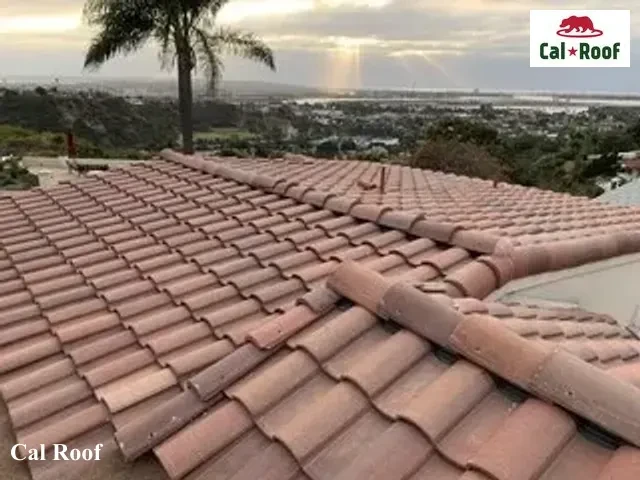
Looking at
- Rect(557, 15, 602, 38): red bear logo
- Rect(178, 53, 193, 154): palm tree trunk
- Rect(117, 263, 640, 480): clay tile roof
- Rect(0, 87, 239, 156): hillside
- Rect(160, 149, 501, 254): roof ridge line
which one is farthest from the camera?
Rect(0, 87, 239, 156): hillside

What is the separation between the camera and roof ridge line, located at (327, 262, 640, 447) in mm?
2102

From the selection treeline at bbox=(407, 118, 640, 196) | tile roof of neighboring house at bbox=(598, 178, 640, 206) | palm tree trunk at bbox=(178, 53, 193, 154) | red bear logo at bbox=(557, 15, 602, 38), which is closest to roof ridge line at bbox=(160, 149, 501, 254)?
red bear logo at bbox=(557, 15, 602, 38)

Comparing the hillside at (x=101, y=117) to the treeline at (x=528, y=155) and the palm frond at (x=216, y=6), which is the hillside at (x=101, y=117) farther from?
the palm frond at (x=216, y=6)

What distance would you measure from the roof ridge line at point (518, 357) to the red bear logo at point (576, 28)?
40.6 ft

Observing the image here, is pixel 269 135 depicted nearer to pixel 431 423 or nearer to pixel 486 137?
pixel 486 137

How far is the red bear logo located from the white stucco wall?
9794 mm

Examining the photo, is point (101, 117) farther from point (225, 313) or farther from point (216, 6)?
point (225, 313)

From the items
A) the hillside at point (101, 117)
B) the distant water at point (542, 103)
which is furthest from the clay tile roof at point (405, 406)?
the distant water at point (542, 103)

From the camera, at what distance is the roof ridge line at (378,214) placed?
4172mm

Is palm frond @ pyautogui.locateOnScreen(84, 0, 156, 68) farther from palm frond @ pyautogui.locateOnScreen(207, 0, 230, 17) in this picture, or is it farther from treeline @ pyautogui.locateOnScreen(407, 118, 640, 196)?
treeline @ pyautogui.locateOnScreen(407, 118, 640, 196)

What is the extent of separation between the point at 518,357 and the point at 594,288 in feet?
8.95

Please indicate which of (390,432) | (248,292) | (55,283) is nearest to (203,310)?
(248,292)

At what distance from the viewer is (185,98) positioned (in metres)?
17.3

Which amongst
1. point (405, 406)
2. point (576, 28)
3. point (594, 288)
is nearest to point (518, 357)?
point (405, 406)
